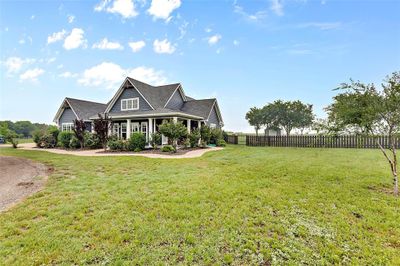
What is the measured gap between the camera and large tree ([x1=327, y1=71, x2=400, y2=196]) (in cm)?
512

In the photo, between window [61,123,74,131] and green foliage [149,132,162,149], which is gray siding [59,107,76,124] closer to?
window [61,123,74,131]

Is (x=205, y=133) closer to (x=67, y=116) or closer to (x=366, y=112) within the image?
(x=366, y=112)

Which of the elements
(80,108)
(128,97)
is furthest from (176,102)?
(80,108)

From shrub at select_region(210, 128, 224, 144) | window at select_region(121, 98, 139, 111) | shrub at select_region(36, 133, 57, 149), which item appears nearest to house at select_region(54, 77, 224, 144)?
window at select_region(121, 98, 139, 111)

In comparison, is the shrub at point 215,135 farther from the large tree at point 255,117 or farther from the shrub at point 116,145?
the large tree at point 255,117

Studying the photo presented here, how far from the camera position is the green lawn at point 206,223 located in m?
2.84

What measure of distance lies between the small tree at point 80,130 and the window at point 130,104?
4192 mm

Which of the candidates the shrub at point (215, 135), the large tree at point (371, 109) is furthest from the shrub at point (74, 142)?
the large tree at point (371, 109)

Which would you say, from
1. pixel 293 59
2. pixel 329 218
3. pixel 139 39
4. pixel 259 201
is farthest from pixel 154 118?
pixel 329 218

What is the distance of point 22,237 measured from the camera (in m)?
3.26

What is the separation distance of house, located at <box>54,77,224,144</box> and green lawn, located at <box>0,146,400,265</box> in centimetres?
1208

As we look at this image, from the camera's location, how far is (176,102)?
2291 cm

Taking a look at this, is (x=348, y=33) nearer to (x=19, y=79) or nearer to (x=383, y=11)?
(x=383, y=11)

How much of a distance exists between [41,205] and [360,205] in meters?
7.59
